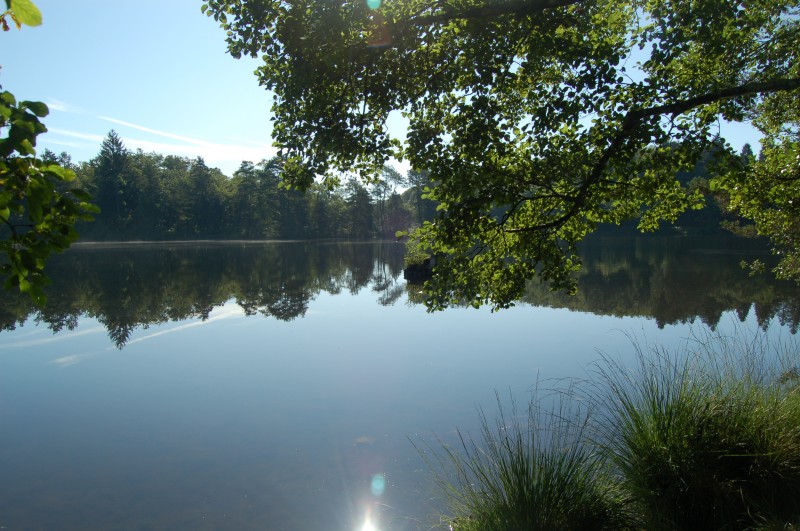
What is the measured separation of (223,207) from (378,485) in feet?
276

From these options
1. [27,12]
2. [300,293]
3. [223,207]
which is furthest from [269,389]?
[223,207]

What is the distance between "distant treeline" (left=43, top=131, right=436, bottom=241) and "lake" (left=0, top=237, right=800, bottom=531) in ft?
204

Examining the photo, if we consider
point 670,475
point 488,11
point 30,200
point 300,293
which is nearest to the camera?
point 30,200

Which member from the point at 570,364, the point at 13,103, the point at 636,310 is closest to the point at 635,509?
the point at 13,103

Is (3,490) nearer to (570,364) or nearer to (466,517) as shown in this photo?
(466,517)

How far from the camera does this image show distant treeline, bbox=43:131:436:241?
78.6m

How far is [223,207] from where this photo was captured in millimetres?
→ 83875

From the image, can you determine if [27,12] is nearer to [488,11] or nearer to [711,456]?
[488,11]

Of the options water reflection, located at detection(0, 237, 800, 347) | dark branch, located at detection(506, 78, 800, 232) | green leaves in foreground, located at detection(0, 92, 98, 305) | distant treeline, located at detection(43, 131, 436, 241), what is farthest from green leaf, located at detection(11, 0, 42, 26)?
distant treeline, located at detection(43, 131, 436, 241)

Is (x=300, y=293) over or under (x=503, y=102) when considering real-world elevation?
under

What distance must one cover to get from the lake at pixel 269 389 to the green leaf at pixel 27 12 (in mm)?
4878

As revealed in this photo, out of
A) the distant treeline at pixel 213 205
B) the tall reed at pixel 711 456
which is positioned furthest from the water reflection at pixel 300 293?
the distant treeline at pixel 213 205

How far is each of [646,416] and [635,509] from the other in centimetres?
80

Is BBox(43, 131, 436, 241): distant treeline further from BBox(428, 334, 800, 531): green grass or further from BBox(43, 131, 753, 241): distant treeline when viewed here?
BBox(428, 334, 800, 531): green grass
